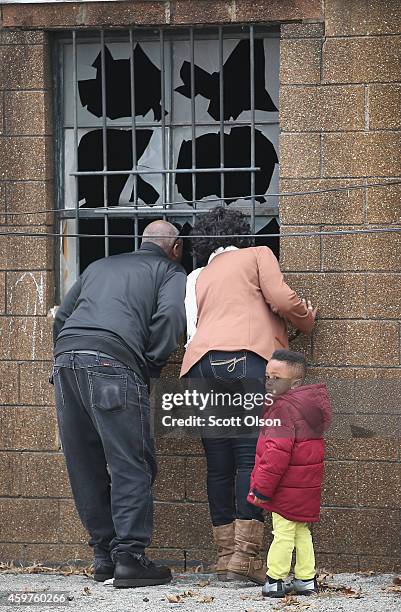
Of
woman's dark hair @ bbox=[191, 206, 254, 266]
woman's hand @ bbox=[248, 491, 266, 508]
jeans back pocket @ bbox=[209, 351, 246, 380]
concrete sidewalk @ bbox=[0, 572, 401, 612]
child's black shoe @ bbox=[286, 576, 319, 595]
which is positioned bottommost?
Result: concrete sidewalk @ bbox=[0, 572, 401, 612]

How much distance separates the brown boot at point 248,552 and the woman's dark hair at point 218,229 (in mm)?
1414

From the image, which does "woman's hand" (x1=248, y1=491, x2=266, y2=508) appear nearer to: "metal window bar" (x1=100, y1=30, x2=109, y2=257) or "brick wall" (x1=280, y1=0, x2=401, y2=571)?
"brick wall" (x1=280, y1=0, x2=401, y2=571)

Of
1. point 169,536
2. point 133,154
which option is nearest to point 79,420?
point 169,536

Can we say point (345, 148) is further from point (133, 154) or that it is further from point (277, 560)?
point (277, 560)

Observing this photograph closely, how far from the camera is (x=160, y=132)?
22.8ft

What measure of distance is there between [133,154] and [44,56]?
0.72m

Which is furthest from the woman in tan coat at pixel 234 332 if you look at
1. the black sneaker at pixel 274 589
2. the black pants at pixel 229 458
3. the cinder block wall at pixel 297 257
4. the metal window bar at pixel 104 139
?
the metal window bar at pixel 104 139

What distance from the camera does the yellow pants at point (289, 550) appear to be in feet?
19.9

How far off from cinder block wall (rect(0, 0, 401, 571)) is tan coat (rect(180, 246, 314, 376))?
35 centimetres

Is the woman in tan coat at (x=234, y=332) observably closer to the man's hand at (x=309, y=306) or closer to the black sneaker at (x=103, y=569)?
the man's hand at (x=309, y=306)

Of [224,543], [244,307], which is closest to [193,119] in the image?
[244,307]

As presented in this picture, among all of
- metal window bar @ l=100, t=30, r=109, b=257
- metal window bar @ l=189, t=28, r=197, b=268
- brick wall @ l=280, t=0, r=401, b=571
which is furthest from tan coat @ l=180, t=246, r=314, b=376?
metal window bar @ l=100, t=30, r=109, b=257

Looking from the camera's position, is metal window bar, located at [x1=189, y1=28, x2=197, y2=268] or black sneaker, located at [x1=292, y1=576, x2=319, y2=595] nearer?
black sneaker, located at [x1=292, y1=576, x2=319, y2=595]

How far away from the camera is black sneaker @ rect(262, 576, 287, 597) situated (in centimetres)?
608
